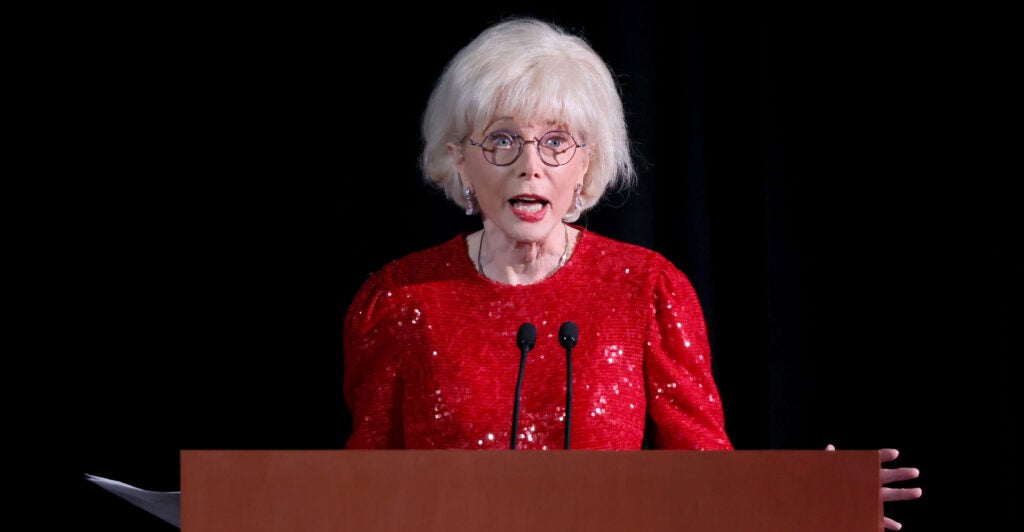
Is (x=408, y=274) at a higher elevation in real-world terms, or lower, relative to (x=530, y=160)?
lower

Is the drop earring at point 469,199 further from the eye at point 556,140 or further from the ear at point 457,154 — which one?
the eye at point 556,140

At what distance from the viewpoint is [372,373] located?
2.06 meters

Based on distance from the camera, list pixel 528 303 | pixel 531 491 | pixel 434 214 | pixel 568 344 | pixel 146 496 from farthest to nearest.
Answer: pixel 434 214 < pixel 528 303 < pixel 568 344 < pixel 146 496 < pixel 531 491

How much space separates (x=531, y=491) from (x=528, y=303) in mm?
868

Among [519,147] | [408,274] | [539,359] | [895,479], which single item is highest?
[519,147]

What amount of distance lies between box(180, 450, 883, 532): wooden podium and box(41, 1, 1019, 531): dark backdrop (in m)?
1.20

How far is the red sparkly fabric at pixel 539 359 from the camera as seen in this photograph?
1.94 m

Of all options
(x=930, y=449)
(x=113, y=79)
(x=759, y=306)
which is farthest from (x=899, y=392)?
(x=113, y=79)

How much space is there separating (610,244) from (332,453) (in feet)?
3.28

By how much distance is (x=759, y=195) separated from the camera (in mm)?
2338

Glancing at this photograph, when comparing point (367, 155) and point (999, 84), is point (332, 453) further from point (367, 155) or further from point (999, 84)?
point (999, 84)

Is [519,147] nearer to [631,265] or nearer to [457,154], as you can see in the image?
[457,154]

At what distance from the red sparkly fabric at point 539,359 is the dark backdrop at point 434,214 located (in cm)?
38

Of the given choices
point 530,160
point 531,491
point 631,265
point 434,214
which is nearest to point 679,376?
point 631,265
